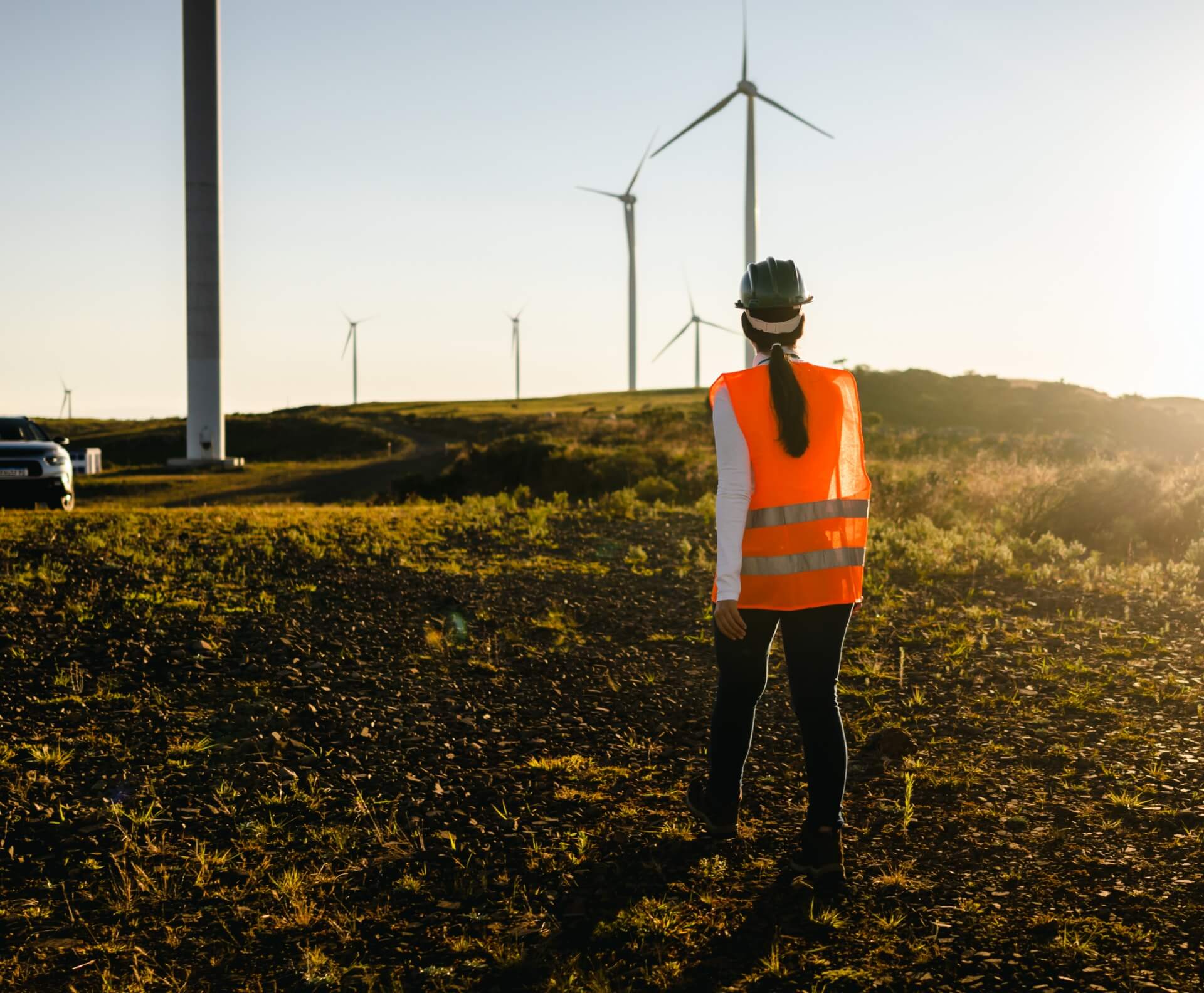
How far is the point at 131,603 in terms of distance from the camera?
27.5ft

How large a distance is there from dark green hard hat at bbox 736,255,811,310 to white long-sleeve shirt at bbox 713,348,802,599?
46 cm

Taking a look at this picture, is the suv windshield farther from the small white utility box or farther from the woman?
the small white utility box

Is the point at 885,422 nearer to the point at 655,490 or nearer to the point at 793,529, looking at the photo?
the point at 655,490

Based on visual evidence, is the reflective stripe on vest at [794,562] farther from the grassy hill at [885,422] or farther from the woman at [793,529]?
the grassy hill at [885,422]

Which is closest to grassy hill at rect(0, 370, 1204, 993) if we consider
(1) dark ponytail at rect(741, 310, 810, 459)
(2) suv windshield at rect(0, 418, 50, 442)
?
(1) dark ponytail at rect(741, 310, 810, 459)

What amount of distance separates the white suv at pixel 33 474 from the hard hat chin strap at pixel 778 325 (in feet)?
52.8

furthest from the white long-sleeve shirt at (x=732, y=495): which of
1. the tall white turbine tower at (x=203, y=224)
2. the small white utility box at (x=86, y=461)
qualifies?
the small white utility box at (x=86, y=461)

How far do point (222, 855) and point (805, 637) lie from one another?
2.60 m

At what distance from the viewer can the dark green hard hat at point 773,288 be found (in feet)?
12.9

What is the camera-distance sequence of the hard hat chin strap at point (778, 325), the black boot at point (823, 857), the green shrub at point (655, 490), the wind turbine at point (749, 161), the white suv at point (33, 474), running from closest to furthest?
1. the black boot at point (823, 857)
2. the hard hat chin strap at point (778, 325)
3. the white suv at point (33, 474)
4. the green shrub at point (655, 490)
5. the wind turbine at point (749, 161)

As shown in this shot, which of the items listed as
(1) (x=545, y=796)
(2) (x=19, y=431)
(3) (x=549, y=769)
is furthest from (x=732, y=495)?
(2) (x=19, y=431)

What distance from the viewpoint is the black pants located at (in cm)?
376

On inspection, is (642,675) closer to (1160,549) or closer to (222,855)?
(222,855)

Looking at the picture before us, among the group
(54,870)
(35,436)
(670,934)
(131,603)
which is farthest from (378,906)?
(35,436)
